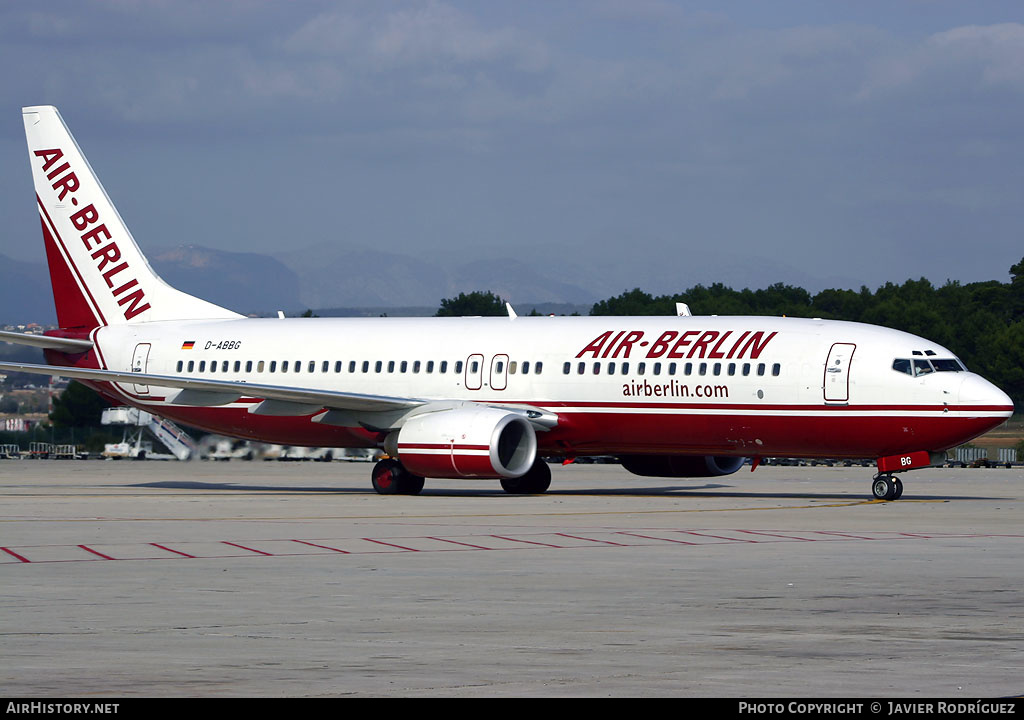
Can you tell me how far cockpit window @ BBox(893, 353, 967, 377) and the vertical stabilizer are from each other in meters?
20.4

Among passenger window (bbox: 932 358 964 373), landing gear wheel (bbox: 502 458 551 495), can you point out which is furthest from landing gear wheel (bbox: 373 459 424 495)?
passenger window (bbox: 932 358 964 373)

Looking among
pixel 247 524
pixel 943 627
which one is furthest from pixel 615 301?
pixel 943 627

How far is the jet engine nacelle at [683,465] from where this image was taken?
129 ft

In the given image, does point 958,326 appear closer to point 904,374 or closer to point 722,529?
point 904,374

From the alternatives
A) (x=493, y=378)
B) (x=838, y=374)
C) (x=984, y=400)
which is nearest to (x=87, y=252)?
(x=493, y=378)

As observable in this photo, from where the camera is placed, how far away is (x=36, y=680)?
11.4 meters

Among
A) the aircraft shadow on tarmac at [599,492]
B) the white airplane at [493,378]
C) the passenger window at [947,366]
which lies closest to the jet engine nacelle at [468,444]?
the white airplane at [493,378]

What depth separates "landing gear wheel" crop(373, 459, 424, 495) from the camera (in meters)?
38.3

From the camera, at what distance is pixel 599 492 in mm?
40281

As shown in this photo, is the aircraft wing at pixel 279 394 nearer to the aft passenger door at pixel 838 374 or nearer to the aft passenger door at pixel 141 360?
the aft passenger door at pixel 141 360

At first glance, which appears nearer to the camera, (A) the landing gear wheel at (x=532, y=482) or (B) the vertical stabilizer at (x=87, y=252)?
(A) the landing gear wheel at (x=532, y=482)

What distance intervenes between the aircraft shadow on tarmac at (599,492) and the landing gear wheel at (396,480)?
47 cm

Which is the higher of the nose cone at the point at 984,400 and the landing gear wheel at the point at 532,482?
the nose cone at the point at 984,400

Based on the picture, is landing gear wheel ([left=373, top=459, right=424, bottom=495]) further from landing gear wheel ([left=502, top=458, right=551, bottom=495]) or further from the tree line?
the tree line
